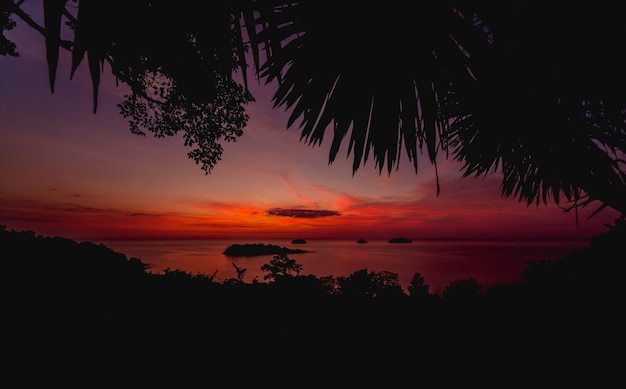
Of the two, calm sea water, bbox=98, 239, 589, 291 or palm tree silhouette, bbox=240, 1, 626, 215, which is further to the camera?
calm sea water, bbox=98, 239, 589, 291

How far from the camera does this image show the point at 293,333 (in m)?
2.01

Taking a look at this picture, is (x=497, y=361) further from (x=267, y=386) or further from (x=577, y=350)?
(x=267, y=386)

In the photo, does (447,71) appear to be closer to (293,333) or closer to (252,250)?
(293,333)

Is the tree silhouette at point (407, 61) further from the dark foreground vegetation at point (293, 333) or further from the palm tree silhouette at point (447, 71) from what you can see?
the dark foreground vegetation at point (293, 333)

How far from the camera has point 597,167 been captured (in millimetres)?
2730

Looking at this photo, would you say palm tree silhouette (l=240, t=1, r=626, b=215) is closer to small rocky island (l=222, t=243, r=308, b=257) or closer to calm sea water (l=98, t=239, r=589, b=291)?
calm sea water (l=98, t=239, r=589, b=291)

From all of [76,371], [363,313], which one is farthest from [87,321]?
[363,313]

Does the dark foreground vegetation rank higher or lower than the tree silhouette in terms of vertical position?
lower

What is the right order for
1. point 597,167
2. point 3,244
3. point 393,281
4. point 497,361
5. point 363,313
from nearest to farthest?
point 497,361
point 363,313
point 597,167
point 3,244
point 393,281

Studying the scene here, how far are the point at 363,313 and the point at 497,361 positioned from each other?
1.02 metres

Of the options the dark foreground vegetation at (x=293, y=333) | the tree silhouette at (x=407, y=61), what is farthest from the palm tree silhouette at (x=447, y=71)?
the dark foreground vegetation at (x=293, y=333)

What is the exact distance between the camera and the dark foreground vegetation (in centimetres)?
158

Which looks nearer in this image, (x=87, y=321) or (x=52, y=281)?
(x=87, y=321)

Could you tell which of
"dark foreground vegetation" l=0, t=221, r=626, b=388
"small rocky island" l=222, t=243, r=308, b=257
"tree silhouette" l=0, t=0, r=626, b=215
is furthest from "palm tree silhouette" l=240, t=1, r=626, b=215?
"small rocky island" l=222, t=243, r=308, b=257
